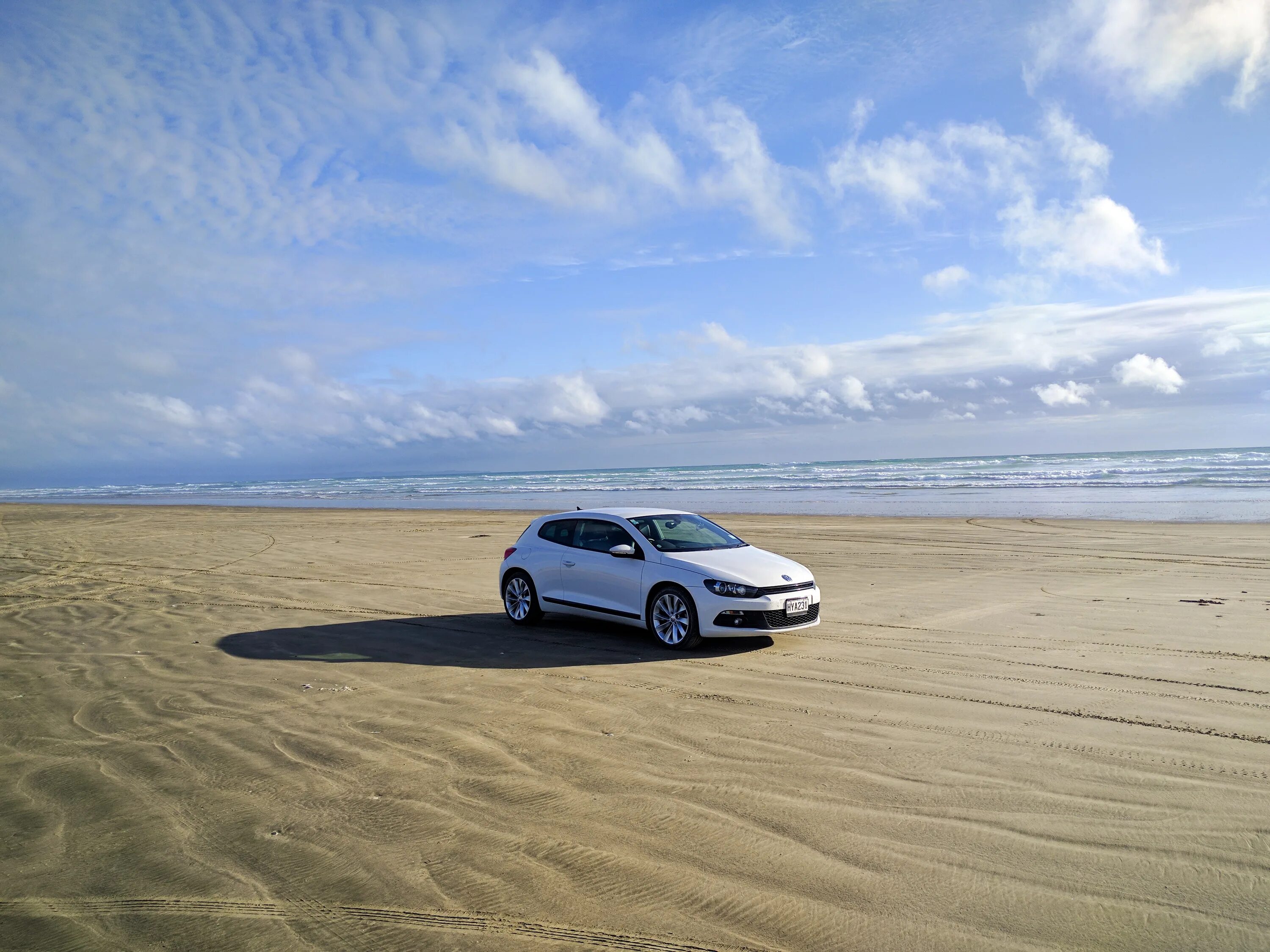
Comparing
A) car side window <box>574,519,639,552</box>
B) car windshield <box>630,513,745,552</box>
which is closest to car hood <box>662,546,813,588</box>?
car windshield <box>630,513,745,552</box>

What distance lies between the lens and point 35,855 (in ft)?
14.2

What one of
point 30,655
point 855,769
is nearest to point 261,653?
point 30,655

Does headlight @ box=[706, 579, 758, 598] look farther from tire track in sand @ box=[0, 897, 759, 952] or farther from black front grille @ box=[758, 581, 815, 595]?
tire track in sand @ box=[0, 897, 759, 952]

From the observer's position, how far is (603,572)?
390 inches

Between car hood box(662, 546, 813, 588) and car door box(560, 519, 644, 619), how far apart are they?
48 cm

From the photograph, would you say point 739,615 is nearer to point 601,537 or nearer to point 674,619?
point 674,619

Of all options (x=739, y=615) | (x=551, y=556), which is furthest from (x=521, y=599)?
(x=739, y=615)

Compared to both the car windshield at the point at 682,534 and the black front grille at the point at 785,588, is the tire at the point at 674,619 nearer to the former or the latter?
the car windshield at the point at 682,534

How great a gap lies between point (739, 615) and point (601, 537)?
6.98 feet

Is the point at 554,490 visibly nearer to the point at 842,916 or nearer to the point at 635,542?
the point at 635,542

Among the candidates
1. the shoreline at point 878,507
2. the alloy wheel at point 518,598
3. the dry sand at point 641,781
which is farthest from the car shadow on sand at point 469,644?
the shoreline at point 878,507

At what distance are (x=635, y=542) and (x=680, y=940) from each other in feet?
21.1

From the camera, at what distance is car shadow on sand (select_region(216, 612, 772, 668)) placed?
8703 millimetres

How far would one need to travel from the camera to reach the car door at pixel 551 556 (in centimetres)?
1040
